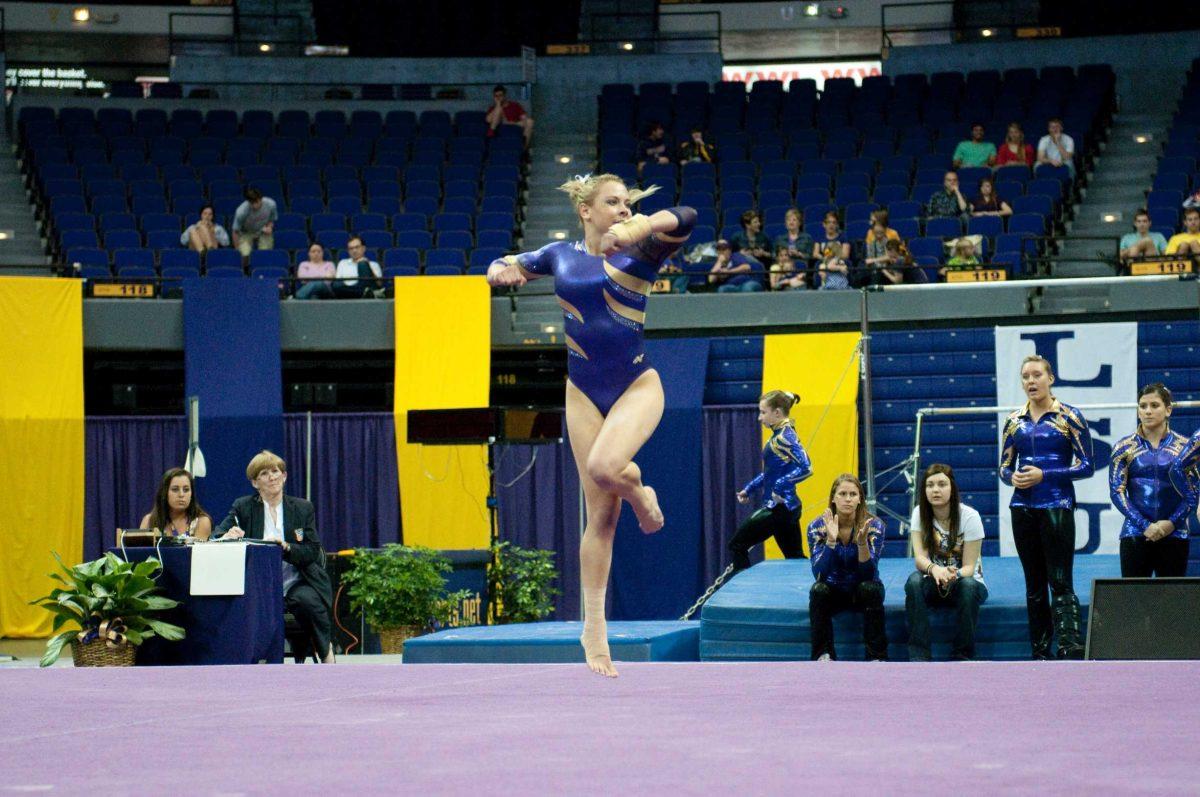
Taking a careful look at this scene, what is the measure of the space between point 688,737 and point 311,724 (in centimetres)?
79

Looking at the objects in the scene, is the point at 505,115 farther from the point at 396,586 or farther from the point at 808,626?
Answer: the point at 808,626

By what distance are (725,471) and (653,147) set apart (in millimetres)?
4872

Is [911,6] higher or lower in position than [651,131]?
higher

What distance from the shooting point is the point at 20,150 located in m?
16.0

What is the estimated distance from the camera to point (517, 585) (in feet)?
33.4

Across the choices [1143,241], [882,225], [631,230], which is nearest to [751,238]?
[882,225]

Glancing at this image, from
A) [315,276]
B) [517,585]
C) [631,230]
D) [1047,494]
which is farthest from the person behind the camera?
[315,276]

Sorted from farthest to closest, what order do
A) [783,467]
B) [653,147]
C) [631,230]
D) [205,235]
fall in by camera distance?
[653,147], [205,235], [783,467], [631,230]

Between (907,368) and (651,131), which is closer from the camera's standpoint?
(907,368)

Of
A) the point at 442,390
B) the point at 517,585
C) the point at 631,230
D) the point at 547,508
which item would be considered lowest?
the point at 517,585

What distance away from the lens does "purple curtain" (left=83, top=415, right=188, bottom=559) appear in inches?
483

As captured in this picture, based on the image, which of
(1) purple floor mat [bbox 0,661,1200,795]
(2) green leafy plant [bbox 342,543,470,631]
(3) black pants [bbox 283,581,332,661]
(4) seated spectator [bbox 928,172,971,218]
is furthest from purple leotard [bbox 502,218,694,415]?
(4) seated spectator [bbox 928,172,971,218]

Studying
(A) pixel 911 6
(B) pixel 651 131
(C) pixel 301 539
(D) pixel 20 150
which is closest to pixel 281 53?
(D) pixel 20 150

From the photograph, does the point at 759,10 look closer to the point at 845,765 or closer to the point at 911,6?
the point at 911,6
